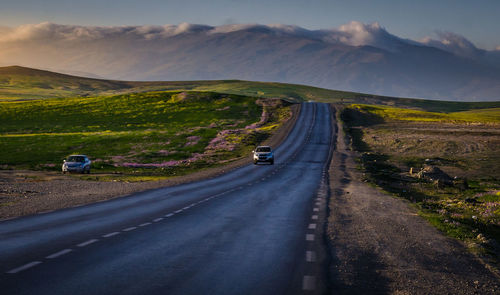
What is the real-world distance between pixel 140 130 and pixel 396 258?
80.3 metres

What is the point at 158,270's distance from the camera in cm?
1021

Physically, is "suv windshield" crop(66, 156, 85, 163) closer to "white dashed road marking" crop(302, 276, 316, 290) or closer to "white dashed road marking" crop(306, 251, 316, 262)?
"white dashed road marking" crop(306, 251, 316, 262)

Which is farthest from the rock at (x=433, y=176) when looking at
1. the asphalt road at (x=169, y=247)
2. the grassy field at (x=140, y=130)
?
the grassy field at (x=140, y=130)

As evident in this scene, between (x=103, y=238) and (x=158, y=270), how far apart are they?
14.2 feet

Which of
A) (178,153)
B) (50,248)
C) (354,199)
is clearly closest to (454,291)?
(50,248)

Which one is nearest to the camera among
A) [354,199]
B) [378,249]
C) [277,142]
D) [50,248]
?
[50,248]

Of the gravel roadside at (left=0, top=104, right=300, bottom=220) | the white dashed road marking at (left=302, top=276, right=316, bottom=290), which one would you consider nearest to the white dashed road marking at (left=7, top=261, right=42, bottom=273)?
the white dashed road marking at (left=302, top=276, right=316, bottom=290)

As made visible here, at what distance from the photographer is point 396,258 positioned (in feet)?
39.6

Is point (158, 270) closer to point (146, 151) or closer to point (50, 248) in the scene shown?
point (50, 248)

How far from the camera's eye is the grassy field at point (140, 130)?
58.1 m

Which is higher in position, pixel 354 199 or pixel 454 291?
pixel 454 291

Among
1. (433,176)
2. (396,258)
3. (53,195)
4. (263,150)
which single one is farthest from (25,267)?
(263,150)

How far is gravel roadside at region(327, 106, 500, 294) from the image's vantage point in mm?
9570

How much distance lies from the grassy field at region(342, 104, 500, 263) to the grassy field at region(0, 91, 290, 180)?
18186mm
